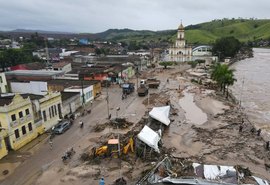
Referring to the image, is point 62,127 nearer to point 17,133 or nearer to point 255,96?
point 17,133

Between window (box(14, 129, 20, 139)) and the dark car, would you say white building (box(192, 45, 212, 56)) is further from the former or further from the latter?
window (box(14, 129, 20, 139))

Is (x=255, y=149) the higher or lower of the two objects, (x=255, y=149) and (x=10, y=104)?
the lower

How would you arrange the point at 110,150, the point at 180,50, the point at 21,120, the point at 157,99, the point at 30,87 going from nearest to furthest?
the point at 110,150
the point at 21,120
the point at 30,87
the point at 157,99
the point at 180,50

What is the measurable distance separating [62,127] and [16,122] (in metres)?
5.74

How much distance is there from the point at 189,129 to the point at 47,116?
17.5 metres

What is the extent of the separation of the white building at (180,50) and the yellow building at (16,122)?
84.7 meters

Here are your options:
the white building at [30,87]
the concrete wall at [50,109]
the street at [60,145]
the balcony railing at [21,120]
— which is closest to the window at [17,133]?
the balcony railing at [21,120]

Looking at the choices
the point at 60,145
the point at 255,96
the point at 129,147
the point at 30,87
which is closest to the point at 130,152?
the point at 129,147

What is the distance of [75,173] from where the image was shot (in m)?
20.5

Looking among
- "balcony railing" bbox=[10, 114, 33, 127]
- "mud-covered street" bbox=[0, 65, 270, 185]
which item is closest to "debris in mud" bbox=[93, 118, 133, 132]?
"mud-covered street" bbox=[0, 65, 270, 185]

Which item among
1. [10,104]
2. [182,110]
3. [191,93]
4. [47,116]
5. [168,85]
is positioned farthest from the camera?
[168,85]

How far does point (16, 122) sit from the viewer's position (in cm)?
2436

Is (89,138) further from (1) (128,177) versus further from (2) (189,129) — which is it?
(2) (189,129)

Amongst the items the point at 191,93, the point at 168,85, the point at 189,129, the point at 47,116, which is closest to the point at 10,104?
the point at 47,116
